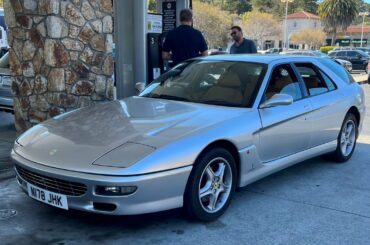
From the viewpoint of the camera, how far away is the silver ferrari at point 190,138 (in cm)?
339

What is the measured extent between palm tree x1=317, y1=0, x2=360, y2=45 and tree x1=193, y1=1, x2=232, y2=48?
85.8ft

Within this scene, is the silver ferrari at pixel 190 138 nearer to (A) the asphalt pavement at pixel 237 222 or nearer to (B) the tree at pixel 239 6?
(A) the asphalt pavement at pixel 237 222

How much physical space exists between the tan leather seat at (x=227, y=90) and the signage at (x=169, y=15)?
5186mm

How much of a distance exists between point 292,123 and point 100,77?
10.8ft

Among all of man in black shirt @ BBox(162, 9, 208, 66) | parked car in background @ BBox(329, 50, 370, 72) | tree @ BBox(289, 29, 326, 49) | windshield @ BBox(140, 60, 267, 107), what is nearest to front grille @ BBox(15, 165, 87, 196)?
windshield @ BBox(140, 60, 267, 107)

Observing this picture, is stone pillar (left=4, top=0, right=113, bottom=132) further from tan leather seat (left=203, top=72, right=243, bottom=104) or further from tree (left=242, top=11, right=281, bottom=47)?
tree (left=242, top=11, right=281, bottom=47)

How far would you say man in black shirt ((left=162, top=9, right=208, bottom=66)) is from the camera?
709 cm

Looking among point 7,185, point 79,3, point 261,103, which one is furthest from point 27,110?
point 261,103

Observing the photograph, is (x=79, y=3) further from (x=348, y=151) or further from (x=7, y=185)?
(x=348, y=151)

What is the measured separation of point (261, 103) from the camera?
4469 mm

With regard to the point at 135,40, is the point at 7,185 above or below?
below

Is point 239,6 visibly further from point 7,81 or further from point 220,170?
point 220,170

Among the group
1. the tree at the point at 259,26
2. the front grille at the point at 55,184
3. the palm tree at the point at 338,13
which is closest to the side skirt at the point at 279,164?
the front grille at the point at 55,184

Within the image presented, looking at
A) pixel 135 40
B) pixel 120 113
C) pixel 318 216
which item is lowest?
pixel 318 216
